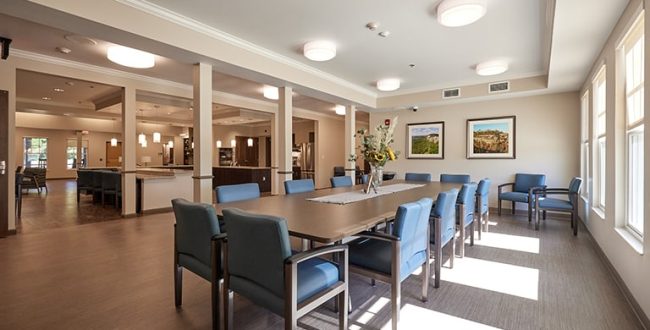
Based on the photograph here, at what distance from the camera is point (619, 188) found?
9.23ft

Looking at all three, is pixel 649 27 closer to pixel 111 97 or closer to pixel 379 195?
pixel 379 195

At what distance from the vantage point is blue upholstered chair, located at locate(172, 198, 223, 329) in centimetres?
187

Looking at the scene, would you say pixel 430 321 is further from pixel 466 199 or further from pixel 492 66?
pixel 492 66

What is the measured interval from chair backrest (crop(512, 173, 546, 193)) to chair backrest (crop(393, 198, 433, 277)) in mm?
4712

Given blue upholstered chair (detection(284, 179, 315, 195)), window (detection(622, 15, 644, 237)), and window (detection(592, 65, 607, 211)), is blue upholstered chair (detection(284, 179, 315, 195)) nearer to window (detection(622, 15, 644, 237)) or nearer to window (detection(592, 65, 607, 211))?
window (detection(622, 15, 644, 237))

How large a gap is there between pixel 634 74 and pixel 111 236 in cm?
638

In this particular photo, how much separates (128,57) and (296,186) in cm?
270

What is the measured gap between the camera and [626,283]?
2.51 m

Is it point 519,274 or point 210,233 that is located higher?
point 210,233

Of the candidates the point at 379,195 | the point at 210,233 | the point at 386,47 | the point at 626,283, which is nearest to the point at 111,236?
the point at 210,233

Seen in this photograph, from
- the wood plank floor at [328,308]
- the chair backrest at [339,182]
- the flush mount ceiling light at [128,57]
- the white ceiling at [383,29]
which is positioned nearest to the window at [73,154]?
the wood plank floor at [328,308]

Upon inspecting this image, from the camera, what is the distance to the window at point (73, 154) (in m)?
13.8

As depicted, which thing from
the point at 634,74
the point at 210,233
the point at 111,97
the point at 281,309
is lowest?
the point at 281,309

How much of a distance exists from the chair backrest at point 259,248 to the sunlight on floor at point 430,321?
0.98 m
